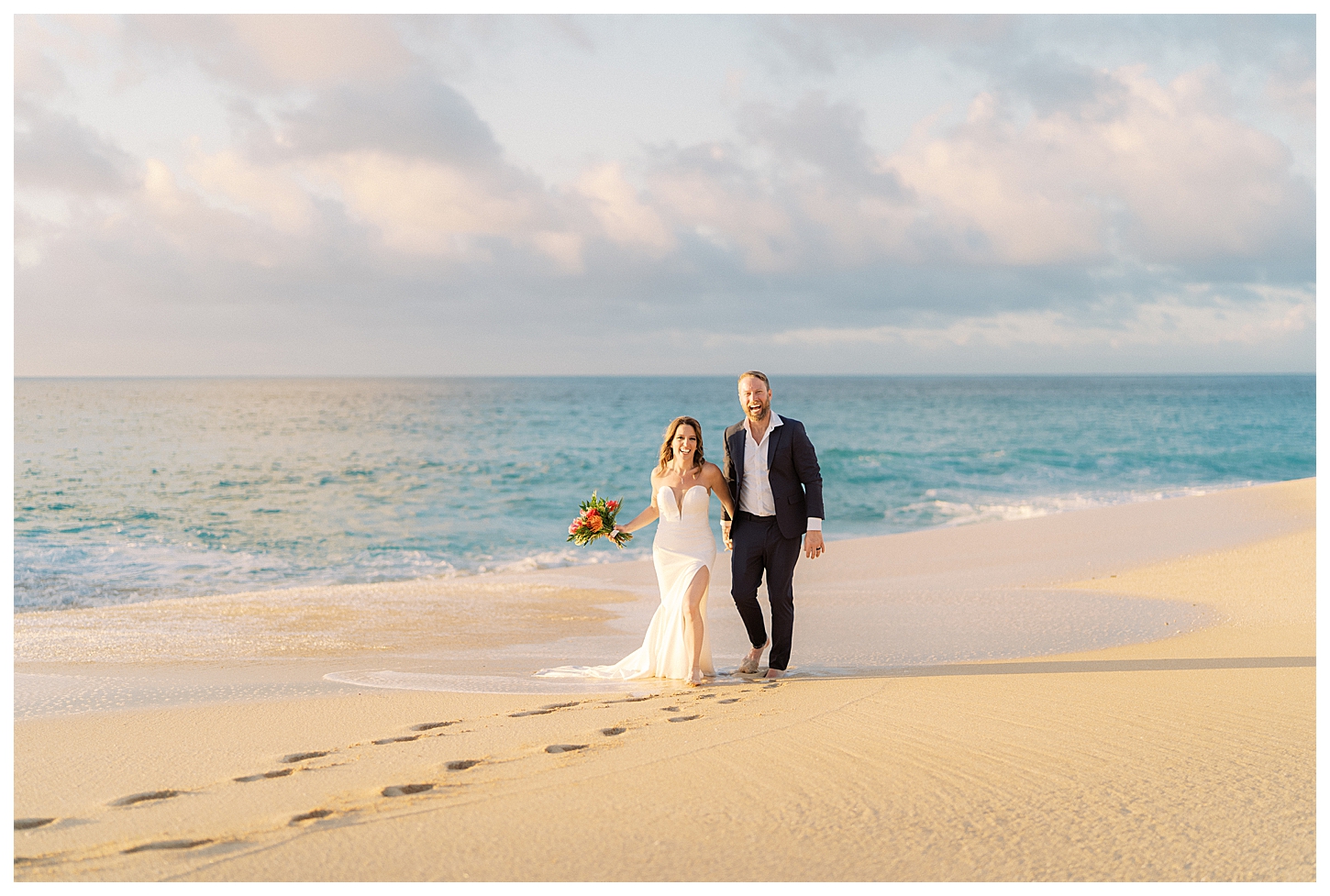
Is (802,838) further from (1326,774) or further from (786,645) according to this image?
(786,645)

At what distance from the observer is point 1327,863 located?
3.22m

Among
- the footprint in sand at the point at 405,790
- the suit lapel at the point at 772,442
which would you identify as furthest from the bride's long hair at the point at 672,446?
the footprint in sand at the point at 405,790

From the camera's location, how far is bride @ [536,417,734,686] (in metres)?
5.98

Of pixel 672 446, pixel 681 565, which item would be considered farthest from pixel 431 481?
pixel 681 565

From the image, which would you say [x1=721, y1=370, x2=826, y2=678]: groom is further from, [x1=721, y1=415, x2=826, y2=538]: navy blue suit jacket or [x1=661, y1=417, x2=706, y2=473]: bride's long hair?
[x1=661, y1=417, x2=706, y2=473]: bride's long hair

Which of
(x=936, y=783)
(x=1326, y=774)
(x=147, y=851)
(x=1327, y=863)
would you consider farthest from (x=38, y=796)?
(x=1326, y=774)

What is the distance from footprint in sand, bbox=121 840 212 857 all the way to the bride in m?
2.98

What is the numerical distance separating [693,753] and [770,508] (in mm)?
2257

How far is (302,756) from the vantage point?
434cm

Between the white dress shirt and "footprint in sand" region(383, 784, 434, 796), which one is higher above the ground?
the white dress shirt

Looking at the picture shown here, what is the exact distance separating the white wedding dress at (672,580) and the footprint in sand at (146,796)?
2.62 meters

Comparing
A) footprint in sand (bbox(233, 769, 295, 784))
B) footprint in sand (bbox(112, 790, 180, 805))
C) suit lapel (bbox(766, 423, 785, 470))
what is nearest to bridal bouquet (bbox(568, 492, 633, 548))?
suit lapel (bbox(766, 423, 785, 470))

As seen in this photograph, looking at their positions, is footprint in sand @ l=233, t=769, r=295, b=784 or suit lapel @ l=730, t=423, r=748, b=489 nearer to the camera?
footprint in sand @ l=233, t=769, r=295, b=784

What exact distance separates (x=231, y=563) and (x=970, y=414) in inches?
2248
